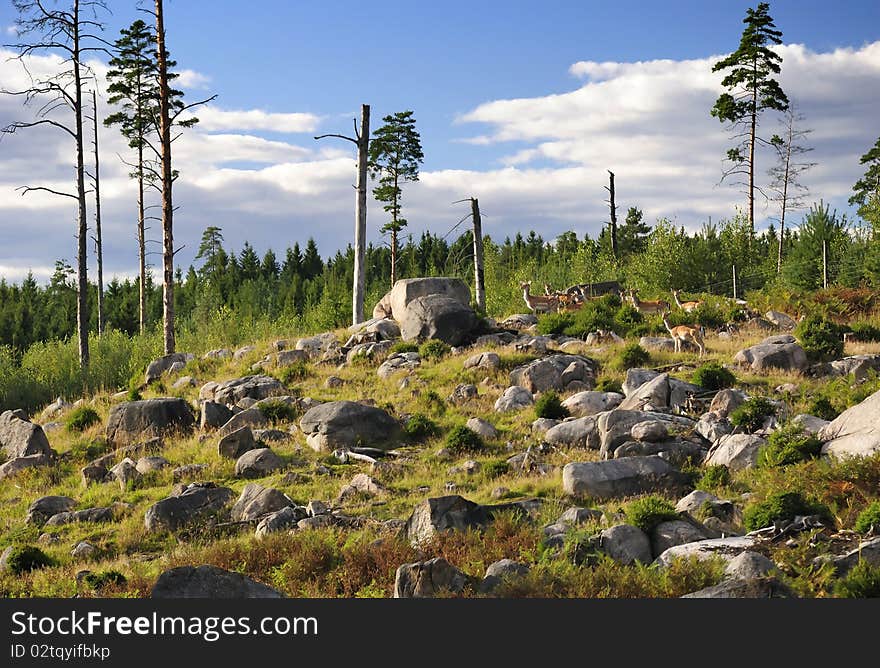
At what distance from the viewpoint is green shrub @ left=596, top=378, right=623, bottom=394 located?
68.9 feet

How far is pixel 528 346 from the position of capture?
2517 cm

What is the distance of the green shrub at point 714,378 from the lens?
19.8 m

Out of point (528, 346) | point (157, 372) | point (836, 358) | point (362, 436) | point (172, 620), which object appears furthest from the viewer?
point (157, 372)

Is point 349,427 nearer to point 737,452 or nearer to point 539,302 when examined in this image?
point 737,452

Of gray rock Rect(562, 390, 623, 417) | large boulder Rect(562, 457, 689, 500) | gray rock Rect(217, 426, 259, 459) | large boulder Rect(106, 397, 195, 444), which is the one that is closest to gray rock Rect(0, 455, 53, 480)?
large boulder Rect(106, 397, 195, 444)

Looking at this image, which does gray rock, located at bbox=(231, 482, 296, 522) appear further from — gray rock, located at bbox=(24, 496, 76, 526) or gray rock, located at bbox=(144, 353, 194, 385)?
gray rock, located at bbox=(144, 353, 194, 385)

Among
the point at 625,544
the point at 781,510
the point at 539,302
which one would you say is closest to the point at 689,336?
the point at 539,302

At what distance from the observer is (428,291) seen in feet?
96.3

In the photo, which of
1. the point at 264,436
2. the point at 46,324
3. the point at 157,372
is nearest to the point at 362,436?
the point at 264,436

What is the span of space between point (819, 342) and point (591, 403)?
7804 mm

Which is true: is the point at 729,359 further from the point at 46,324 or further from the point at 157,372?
the point at 46,324

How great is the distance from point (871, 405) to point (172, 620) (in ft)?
42.4

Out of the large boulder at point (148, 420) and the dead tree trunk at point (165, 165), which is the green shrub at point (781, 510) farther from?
the dead tree trunk at point (165, 165)

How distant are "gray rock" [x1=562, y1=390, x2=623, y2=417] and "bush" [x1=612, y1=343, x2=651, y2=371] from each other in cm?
272
